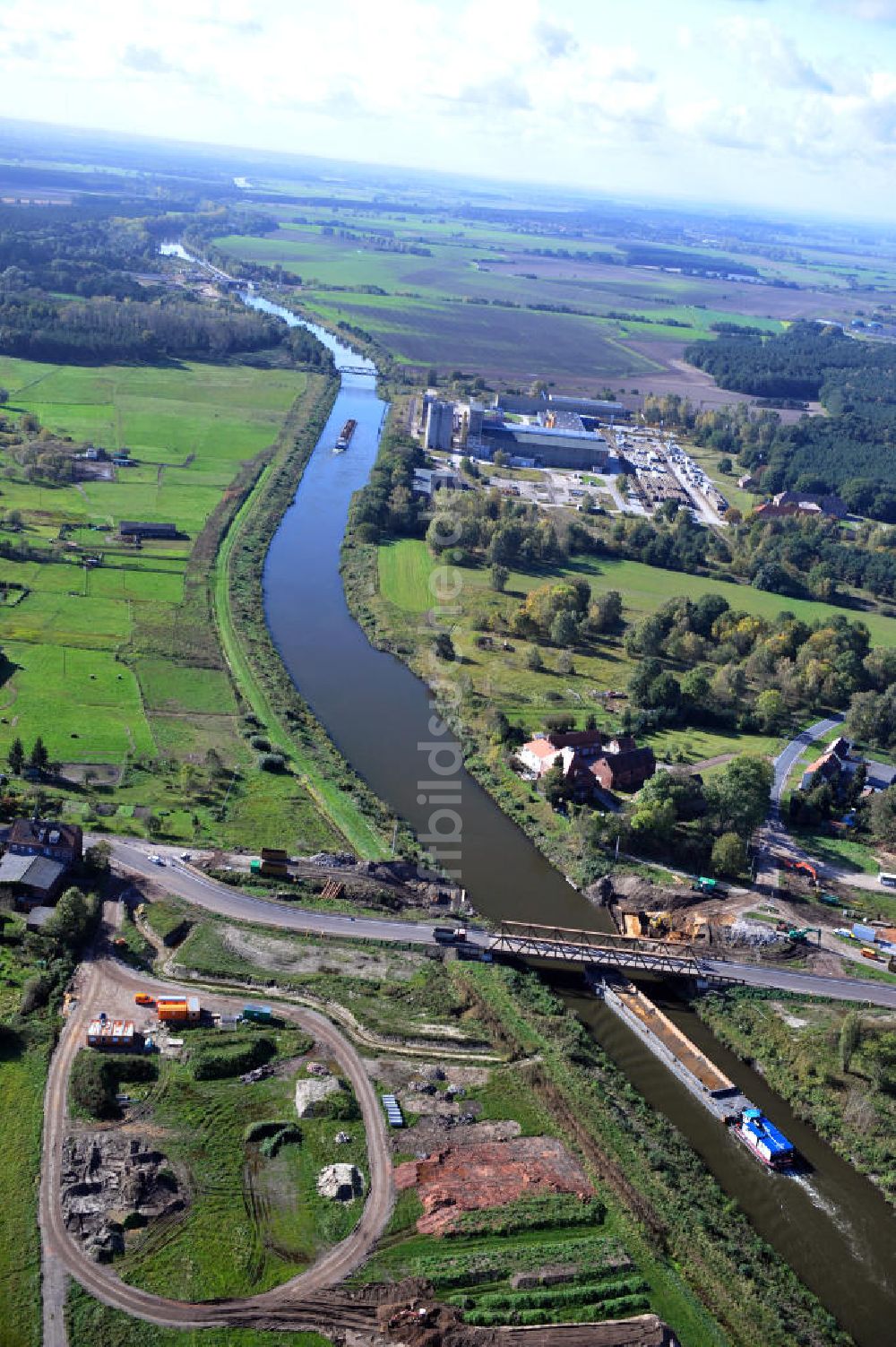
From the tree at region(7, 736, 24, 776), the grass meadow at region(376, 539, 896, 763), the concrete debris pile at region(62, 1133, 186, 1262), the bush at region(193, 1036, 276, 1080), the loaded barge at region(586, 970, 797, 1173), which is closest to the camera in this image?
the concrete debris pile at region(62, 1133, 186, 1262)

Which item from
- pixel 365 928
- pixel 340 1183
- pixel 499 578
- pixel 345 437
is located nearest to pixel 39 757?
pixel 365 928

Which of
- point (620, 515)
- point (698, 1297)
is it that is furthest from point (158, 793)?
point (620, 515)

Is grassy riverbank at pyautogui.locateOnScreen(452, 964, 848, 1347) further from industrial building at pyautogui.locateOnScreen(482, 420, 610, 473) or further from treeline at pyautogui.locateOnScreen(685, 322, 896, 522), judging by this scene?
treeline at pyautogui.locateOnScreen(685, 322, 896, 522)

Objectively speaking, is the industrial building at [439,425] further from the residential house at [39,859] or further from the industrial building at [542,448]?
the residential house at [39,859]

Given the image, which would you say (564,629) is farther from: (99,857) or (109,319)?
(109,319)

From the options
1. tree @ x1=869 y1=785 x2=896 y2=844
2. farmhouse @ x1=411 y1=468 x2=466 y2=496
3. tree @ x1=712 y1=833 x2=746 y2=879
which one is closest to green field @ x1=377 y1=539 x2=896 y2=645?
farmhouse @ x1=411 y1=468 x2=466 y2=496

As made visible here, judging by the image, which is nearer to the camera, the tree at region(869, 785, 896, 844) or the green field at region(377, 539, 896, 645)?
the tree at region(869, 785, 896, 844)

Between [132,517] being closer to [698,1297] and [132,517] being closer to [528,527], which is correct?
[528,527]
